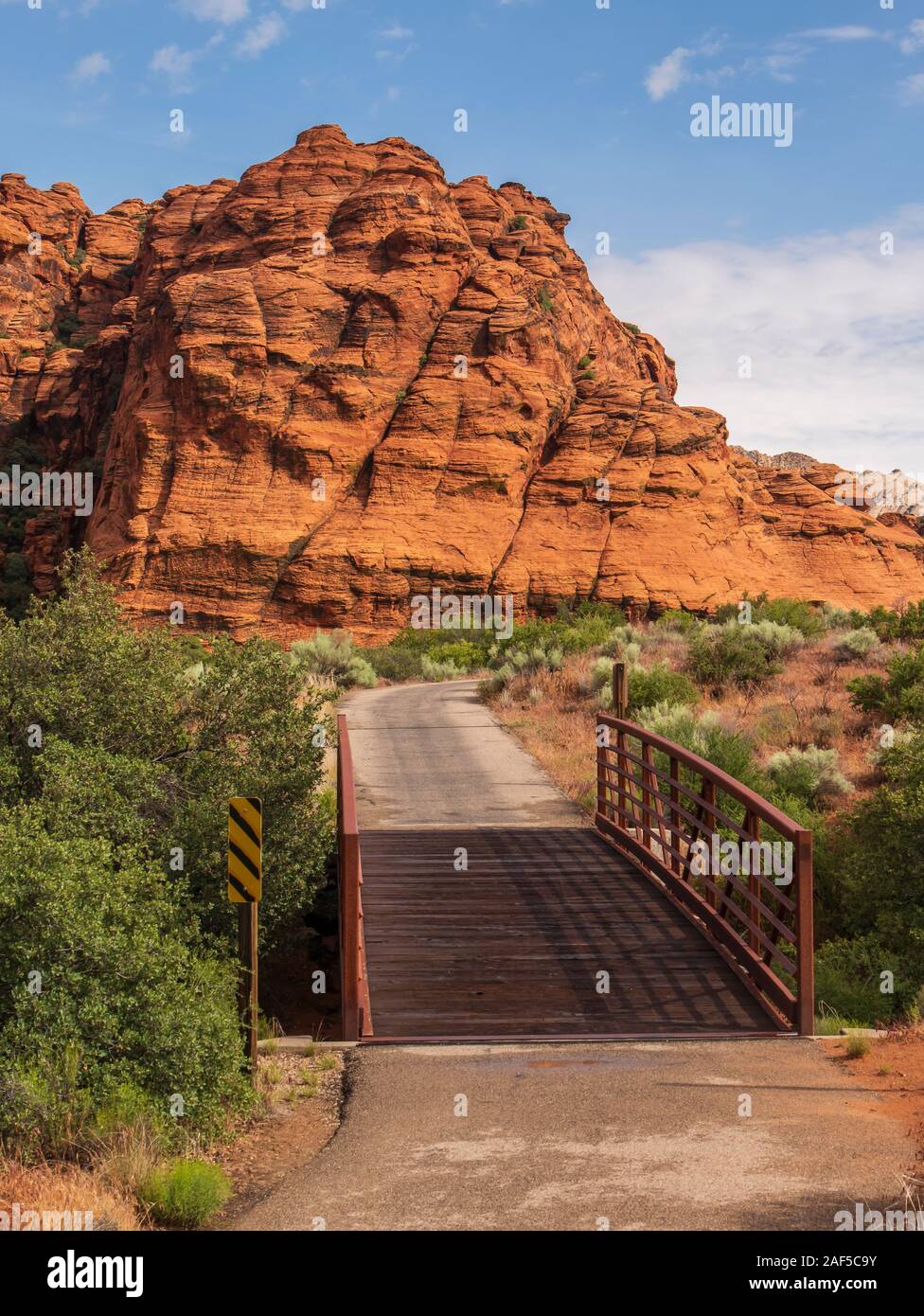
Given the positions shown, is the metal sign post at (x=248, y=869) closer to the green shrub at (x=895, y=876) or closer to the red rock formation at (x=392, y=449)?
the green shrub at (x=895, y=876)

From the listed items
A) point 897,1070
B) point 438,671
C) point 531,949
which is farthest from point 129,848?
point 438,671

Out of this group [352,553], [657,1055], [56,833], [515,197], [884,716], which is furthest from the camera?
[515,197]

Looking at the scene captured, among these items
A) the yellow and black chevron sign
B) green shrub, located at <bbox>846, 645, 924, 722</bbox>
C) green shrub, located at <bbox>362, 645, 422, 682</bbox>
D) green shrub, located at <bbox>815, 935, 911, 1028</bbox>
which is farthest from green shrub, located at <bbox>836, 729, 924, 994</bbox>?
green shrub, located at <bbox>362, 645, 422, 682</bbox>

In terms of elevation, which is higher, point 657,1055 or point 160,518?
point 160,518

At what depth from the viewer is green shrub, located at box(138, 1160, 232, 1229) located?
5.02m

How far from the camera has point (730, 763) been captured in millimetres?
13859

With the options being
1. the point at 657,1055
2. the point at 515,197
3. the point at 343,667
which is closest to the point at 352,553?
the point at 343,667

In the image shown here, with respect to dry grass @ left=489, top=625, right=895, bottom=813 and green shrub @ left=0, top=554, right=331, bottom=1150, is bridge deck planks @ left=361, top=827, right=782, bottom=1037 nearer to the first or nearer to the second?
green shrub @ left=0, top=554, right=331, bottom=1150

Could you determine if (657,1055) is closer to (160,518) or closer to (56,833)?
(56,833)

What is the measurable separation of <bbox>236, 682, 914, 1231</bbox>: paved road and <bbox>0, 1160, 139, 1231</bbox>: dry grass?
58 centimetres

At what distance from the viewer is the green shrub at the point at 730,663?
21.2 m

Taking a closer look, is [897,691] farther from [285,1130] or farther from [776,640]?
[285,1130]

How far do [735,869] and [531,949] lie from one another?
1812mm

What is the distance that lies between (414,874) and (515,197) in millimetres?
68622
